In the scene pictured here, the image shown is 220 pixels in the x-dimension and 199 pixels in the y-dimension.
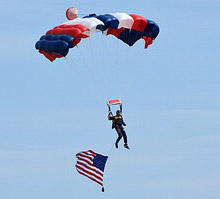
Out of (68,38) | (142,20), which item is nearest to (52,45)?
(68,38)

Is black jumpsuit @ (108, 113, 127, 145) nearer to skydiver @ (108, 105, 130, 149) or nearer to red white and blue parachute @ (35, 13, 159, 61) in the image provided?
skydiver @ (108, 105, 130, 149)

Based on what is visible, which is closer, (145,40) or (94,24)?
(94,24)

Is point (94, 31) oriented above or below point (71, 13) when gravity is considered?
below

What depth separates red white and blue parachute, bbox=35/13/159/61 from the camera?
213 feet

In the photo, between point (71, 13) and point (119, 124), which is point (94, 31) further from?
point (119, 124)

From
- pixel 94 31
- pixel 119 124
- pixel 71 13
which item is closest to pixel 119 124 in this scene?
pixel 119 124

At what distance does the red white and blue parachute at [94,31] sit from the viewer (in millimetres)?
64938

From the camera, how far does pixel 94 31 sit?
65250 mm

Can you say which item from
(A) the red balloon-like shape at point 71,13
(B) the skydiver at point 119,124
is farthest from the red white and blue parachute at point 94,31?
(B) the skydiver at point 119,124

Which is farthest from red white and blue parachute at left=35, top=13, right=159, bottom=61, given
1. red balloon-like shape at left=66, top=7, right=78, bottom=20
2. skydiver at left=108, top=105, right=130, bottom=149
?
skydiver at left=108, top=105, right=130, bottom=149

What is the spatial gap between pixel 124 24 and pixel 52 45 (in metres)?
3.99

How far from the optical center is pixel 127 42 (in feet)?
226

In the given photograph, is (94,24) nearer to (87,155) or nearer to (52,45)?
(52,45)

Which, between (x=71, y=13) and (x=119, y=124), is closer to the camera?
(x=119, y=124)
